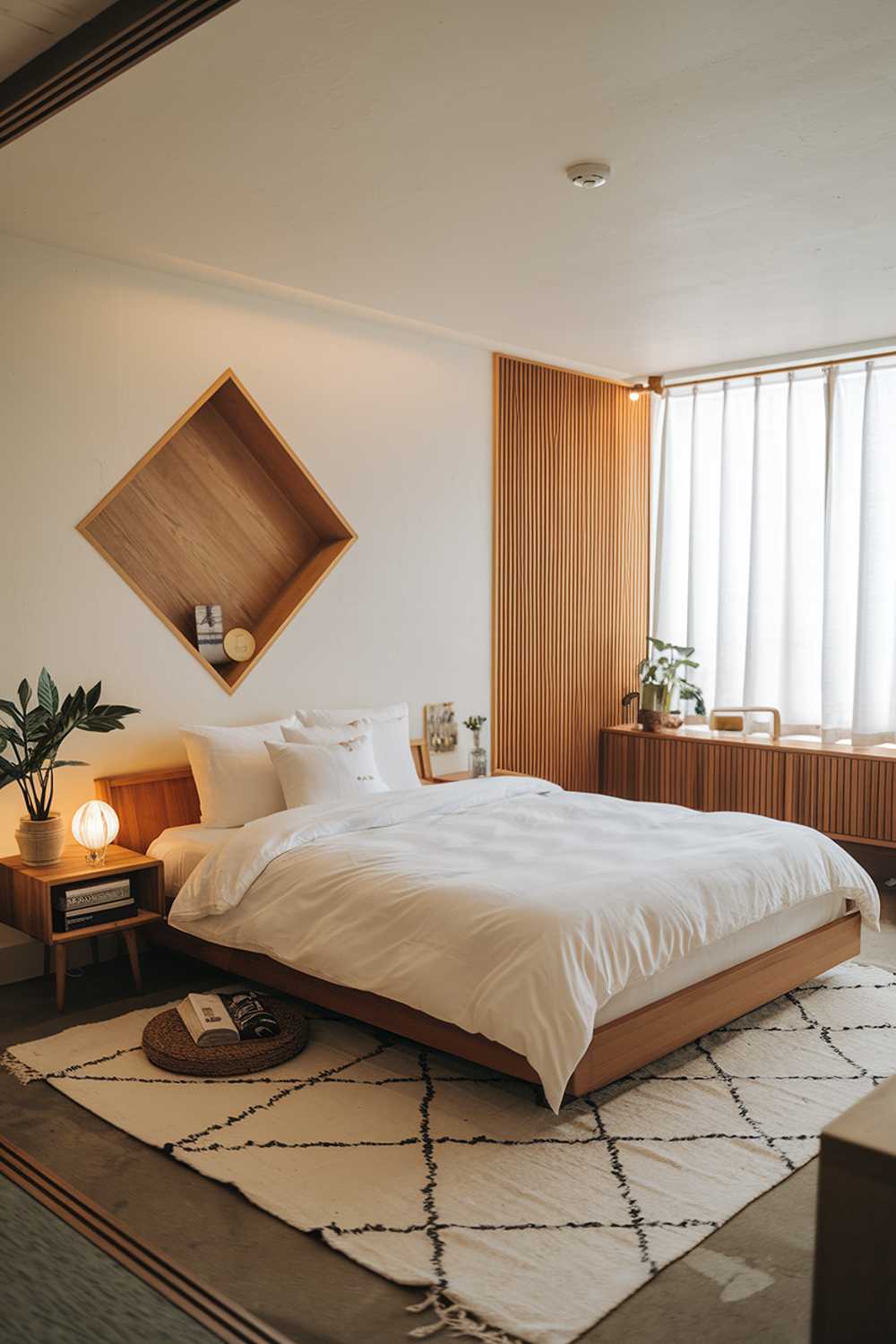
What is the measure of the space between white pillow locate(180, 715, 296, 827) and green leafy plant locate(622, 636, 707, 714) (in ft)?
9.12

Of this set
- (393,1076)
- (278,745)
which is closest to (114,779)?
(278,745)

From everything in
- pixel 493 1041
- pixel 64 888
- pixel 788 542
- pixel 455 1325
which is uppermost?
pixel 788 542

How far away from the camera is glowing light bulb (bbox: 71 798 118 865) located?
393 centimetres

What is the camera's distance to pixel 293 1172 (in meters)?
2.73

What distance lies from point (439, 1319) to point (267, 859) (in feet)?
5.95

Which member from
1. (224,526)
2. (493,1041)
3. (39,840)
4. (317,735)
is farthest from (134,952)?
(224,526)

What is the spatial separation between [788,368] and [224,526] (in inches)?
128

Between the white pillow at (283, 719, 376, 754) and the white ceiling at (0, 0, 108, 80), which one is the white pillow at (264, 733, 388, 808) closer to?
the white pillow at (283, 719, 376, 754)

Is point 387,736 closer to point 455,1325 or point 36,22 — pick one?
point 455,1325

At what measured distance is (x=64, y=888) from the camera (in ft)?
12.5

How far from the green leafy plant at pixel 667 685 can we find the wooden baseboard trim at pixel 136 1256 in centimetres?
451

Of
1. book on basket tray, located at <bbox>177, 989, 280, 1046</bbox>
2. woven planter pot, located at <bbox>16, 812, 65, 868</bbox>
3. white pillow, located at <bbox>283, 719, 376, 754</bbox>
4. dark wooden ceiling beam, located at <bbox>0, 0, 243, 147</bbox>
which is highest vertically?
dark wooden ceiling beam, located at <bbox>0, 0, 243, 147</bbox>

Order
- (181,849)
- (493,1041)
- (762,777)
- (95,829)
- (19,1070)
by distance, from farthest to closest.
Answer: (762,777) → (181,849) → (95,829) → (19,1070) → (493,1041)

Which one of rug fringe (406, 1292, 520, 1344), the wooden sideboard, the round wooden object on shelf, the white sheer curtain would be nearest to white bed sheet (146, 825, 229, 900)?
the round wooden object on shelf
